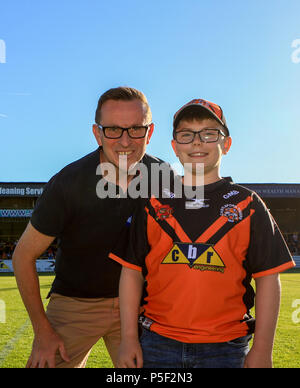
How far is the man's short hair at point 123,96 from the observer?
280 centimetres

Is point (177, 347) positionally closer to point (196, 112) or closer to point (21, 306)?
point (196, 112)

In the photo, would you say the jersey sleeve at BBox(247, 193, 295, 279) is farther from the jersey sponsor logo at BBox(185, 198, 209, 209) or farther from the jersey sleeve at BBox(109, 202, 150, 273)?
the jersey sleeve at BBox(109, 202, 150, 273)

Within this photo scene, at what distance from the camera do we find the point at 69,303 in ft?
10.1

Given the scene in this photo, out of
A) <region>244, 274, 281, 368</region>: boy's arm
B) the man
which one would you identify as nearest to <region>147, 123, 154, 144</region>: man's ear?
the man

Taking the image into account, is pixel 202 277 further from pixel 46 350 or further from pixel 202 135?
pixel 46 350

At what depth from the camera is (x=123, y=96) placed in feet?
9.16

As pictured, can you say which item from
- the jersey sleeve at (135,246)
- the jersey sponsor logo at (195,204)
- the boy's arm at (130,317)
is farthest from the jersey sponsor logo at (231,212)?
the boy's arm at (130,317)

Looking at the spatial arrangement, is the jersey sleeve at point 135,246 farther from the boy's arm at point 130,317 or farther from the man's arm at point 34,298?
the man's arm at point 34,298

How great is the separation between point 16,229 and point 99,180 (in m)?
37.9

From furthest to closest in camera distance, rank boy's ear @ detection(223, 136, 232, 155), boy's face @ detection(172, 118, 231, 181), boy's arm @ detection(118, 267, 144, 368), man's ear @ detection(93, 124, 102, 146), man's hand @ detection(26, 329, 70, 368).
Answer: man's ear @ detection(93, 124, 102, 146), man's hand @ detection(26, 329, 70, 368), boy's ear @ detection(223, 136, 232, 155), boy's face @ detection(172, 118, 231, 181), boy's arm @ detection(118, 267, 144, 368)

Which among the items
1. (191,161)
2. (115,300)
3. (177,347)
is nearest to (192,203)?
(191,161)

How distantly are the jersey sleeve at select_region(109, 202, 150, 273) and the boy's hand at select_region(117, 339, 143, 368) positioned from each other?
0.40 m

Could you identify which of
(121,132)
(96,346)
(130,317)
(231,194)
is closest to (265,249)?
(231,194)

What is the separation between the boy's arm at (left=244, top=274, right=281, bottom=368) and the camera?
1.92m
